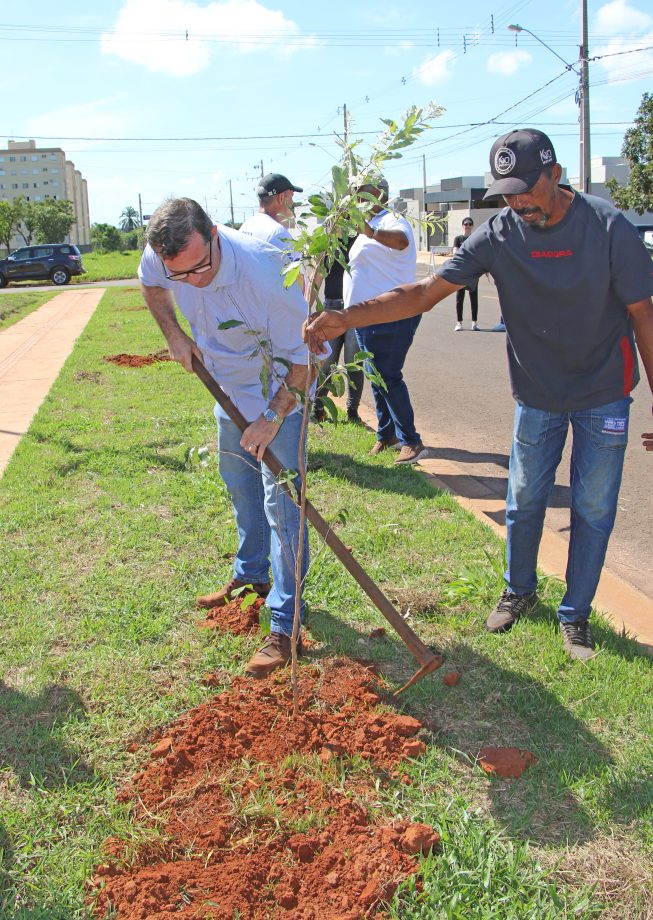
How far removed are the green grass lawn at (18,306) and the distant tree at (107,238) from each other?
5791 centimetres

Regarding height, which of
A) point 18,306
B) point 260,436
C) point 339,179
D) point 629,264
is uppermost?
point 18,306

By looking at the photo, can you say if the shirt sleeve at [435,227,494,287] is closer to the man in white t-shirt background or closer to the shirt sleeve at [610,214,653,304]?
the shirt sleeve at [610,214,653,304]

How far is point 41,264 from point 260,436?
3556 cm

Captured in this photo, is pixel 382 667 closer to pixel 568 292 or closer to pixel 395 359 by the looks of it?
pixel 568 292

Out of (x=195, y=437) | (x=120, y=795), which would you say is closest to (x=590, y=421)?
(x=120, y=795)

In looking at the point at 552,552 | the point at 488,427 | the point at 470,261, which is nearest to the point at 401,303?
the point at 470,261

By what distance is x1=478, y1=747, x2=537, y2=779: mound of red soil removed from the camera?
2.68 metres

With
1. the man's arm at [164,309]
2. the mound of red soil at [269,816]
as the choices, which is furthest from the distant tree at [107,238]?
the mound of red soil at [269,816]

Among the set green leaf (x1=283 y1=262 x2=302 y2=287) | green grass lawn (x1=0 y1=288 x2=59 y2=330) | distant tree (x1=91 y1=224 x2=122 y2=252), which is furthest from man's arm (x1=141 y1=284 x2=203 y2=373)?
distant tree (x1=91 y1=224 x2=122 y2=252)

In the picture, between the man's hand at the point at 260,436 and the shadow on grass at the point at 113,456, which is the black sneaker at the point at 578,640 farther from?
the shadow on grass at the point at 113,456

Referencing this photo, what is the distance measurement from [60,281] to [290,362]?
117ft

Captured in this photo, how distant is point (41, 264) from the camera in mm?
35438

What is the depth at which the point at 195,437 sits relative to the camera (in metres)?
7.11

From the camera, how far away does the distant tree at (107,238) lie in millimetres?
83500
